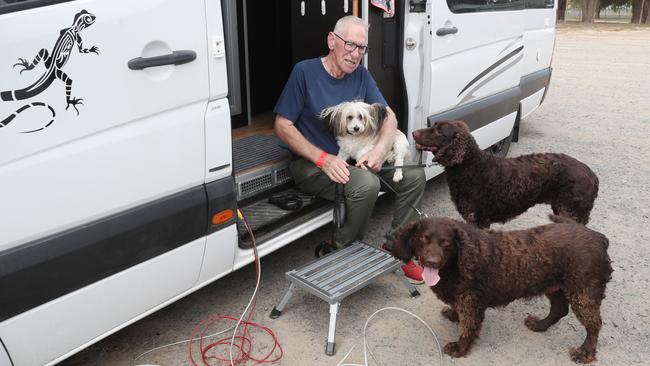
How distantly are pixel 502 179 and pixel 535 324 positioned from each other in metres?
1.02

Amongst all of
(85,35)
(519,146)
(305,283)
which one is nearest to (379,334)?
(305,283)

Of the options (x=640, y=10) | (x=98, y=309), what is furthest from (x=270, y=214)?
(x=640, y=10)

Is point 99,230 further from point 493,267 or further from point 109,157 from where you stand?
point 493,267

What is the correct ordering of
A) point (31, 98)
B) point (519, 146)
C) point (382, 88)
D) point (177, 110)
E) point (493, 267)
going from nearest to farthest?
point (31, 98) < point (177, 110) < point (493, 267) < point (382, 88) < point (519, 146)

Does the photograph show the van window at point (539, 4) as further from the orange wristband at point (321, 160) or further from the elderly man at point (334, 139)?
the orange wristband at point (321, 160)

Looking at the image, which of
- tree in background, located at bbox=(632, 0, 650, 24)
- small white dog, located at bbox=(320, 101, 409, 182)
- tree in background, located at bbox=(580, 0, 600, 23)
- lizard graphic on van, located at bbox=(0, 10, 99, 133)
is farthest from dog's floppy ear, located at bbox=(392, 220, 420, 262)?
tree in background, located at bbox=(632, 0, 650, 24)

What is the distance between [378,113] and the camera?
3.85m

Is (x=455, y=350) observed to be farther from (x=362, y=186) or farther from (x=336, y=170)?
(x=336, y=170)

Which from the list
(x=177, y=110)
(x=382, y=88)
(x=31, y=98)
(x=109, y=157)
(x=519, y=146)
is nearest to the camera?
(x=31, y=98)

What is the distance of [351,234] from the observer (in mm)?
3604

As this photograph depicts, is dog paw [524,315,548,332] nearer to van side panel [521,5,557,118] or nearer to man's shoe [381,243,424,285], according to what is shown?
man's shoe [381,243,424,285]

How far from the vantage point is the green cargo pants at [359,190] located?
3.52 metres

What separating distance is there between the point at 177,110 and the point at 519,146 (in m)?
5.73

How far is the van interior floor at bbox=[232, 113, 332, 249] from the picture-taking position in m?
3.40
